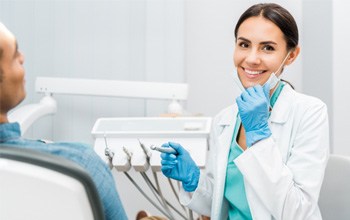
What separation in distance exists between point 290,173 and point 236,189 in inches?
7.0

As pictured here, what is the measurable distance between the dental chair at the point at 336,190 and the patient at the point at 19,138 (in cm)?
79

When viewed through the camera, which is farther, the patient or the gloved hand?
the gloved hand

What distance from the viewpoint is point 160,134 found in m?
1.32

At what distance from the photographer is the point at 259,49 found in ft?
3.47

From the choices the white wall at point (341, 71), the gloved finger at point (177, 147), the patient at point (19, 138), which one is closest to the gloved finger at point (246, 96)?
the gloved finger at point (177, 147)

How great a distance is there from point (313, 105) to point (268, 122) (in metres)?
0.12

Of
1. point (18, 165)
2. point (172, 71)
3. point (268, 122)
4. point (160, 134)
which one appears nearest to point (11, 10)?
point (172, 71)

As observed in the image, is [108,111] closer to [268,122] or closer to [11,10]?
[11,10]

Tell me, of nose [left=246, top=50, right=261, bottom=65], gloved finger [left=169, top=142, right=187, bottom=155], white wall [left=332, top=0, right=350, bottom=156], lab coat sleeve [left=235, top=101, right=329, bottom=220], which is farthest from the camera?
white wall [left=332, top=0, right=350, bottom=156]

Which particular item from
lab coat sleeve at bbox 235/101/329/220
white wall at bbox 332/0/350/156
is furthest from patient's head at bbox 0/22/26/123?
white wall at bbox 332/0/350/156

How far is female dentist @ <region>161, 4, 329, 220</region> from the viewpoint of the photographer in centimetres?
96

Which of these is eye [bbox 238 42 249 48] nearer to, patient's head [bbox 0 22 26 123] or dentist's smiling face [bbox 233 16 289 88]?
dentist's smiling face [bbox 233 16 289 88]

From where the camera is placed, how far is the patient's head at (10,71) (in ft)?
1.54

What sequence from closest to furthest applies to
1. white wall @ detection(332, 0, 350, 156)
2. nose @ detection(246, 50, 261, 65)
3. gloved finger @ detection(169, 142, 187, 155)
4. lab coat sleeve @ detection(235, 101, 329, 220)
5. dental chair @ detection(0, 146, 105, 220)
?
dental chair @ detection(0, 146, 105, 220) < lab coat sleeve @ detection(235, 101, 329, 220) < nose @ detection(246, 50, 261, 65) < gloved finger @ detection(169, 142, 187, 155) < white wall @ detection(332, 0, 350, 156)
